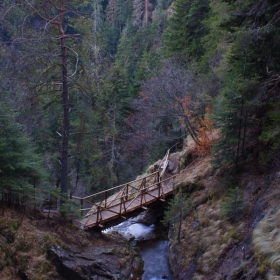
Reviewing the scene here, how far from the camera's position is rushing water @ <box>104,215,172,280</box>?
442 inches

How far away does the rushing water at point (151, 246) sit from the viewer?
36.8 feet

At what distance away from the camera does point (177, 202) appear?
34.6 feet

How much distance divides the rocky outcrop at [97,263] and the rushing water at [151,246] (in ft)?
1.64

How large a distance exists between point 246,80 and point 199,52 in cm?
1629

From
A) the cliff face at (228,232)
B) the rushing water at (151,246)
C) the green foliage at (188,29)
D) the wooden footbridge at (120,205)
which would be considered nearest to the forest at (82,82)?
the cliff face at (228,232)

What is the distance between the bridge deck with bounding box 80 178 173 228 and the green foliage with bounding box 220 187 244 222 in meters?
4.68

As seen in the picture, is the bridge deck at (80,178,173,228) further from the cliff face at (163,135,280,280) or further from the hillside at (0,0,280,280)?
the cliff face at (163,135,280,280)

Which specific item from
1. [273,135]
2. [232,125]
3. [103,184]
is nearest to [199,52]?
[103,184]

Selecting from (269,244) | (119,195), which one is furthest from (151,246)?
(269,244)

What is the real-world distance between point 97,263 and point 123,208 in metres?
3.57

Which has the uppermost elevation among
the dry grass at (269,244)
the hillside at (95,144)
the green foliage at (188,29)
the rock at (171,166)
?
the green foliage at (188,29)

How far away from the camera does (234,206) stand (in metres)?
8.79

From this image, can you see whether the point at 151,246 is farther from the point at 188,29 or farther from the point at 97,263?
the point at 188,29

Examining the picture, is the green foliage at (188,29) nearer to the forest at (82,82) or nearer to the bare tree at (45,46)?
the forest at (82,82)
